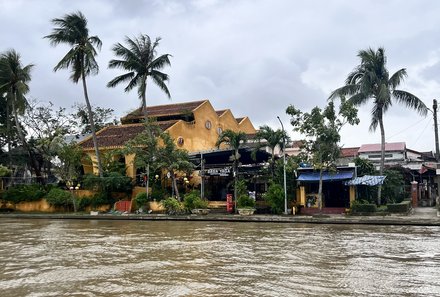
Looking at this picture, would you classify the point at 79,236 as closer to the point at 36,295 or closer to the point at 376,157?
the point at 36,295

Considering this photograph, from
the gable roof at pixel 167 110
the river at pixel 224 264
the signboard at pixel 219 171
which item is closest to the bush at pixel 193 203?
the signboard at pixel 219 171

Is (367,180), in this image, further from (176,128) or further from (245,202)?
(176,128)

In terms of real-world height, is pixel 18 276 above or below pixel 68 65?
below

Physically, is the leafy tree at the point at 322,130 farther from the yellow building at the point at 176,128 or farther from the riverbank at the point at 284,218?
the yellow building at the point at 176,128

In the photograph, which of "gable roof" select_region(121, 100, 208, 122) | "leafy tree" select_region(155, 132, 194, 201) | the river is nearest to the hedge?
the river

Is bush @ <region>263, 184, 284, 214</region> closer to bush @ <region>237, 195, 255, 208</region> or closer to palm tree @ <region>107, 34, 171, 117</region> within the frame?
bush @ <region>237, 195, 255, 208</region>

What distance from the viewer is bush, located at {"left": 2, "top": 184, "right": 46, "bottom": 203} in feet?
113

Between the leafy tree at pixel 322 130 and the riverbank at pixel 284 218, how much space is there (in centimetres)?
313

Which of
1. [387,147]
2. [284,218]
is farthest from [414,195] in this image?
[284,218]

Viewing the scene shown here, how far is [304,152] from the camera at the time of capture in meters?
27.2

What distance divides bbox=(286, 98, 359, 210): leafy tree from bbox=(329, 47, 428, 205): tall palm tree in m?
1.92

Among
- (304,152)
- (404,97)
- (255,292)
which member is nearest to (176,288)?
(255,292)

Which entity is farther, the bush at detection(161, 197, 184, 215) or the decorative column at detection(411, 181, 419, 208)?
the decorative column at detection(411, 181, 419, 208)

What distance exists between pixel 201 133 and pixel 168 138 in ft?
33.5
